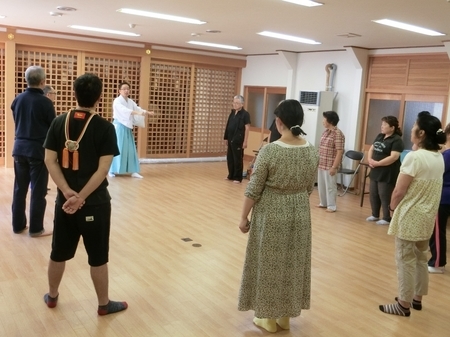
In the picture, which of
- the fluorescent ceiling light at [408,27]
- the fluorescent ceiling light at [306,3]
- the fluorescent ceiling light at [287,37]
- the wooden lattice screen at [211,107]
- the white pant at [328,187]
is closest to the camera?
the fluorescent ceiling light at [306,3]

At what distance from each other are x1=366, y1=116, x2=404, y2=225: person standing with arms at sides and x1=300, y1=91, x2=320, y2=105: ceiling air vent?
2410 mm

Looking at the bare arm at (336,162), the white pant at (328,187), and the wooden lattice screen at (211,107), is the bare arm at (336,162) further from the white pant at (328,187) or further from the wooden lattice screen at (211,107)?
the wooden lattice screen at (211,107)

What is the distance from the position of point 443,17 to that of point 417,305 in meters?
3.06

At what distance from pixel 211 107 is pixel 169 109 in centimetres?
106

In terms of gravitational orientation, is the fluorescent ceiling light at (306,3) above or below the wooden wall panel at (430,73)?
above

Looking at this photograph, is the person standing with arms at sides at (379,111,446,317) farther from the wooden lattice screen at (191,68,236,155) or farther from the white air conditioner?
the wooden lattice screen at (191,68,236,155)

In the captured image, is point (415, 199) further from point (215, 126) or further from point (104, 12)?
point (215, 126)

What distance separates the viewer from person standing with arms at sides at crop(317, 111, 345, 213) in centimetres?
597

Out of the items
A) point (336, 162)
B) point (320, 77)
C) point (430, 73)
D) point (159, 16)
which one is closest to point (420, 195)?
point (336, 162)

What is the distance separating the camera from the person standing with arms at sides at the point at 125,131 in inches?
299

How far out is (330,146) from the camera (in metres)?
6.06

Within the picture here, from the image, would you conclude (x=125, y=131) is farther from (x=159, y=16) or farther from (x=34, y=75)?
(x=34, y=75)

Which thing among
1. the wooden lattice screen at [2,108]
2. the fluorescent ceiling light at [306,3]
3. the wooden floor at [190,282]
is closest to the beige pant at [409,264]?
the wooden floor at [190,282]

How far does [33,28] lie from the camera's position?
25.6ft
